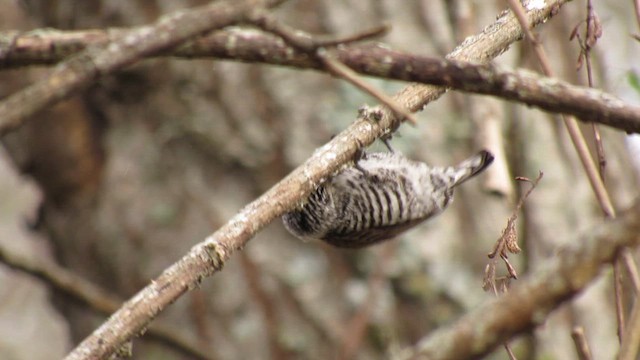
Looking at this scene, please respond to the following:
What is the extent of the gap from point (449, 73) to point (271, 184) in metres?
2.41

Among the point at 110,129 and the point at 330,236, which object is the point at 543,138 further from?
the point at 110,129

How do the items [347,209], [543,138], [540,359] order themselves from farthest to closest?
[543,138], [540,359], [347,209]

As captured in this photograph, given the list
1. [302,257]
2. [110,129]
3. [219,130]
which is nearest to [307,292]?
[302,257]

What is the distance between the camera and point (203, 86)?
359 cm

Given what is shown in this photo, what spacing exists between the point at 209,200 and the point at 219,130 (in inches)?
11.3

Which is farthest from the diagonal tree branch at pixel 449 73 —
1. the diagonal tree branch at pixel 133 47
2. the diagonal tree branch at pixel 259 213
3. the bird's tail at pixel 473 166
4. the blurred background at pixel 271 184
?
the blurred background at pixel 271 184

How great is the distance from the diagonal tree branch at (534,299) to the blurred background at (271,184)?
99.7 inches

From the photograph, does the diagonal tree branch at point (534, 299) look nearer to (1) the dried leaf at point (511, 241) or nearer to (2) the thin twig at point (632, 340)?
(2) the thin twig at point (632, 340)

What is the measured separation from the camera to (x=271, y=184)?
3.58 m

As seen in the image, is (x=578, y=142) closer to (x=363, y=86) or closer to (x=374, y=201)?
(x=363, y=86)

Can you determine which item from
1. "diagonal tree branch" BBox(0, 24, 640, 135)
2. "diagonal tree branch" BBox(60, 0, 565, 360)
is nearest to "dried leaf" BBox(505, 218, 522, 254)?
"diagonal tree branch" BBox(60, 0, 565, 360)

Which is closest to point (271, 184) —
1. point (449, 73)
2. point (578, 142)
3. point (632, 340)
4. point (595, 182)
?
point (578, 142)

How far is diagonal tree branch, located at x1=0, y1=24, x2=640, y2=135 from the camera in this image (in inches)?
47.8

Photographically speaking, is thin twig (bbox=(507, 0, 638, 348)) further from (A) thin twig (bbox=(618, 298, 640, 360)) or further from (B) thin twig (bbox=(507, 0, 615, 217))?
(A) thin twig (bbox=(618, 298, 640, 360))
